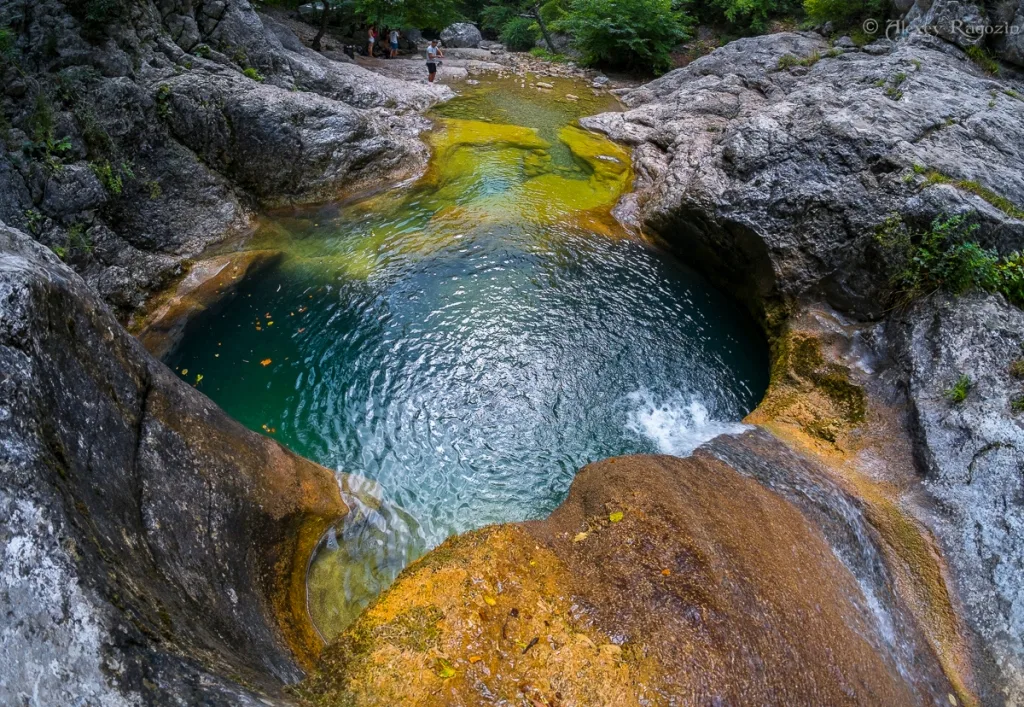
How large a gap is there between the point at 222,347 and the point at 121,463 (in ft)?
19.4

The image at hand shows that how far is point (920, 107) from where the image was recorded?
11.1 meters

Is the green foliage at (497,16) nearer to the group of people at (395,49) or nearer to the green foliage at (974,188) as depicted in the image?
the group of people at (395,49)

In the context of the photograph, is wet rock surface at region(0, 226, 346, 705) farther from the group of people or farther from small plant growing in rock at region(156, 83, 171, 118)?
the group of people

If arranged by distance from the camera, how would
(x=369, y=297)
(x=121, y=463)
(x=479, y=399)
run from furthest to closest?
(x=369, y=297) → (x=479, y=399) → (x=121, y=463)

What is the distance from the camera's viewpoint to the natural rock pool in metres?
7.50

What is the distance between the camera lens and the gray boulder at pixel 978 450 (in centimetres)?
555

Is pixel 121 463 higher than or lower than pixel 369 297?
higher

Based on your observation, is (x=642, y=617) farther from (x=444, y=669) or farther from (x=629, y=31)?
(x=629, y=31)

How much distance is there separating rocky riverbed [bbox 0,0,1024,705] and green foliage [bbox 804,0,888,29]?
809 cm

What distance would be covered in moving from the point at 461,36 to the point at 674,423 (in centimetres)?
2838

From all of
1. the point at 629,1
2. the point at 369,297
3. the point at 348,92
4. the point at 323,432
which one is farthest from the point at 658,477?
the point at 629,1

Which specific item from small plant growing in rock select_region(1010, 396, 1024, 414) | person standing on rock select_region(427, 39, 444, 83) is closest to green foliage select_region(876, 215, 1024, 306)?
small plant growing in rock select_region(1010, 396, 1024, 414)

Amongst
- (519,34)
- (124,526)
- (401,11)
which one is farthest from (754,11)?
(124,526)

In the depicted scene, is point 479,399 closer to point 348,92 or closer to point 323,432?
point 323,432
